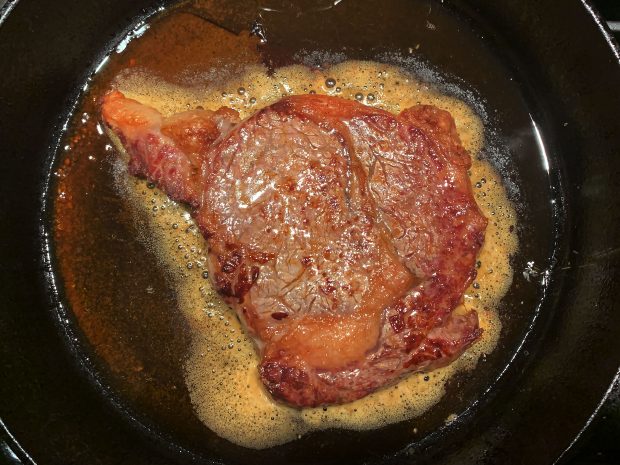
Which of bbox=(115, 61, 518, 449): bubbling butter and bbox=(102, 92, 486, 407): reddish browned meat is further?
bbox=(115, 61, 518, 449): bubbling butter

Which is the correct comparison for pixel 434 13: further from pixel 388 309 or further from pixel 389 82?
pixel 388 309

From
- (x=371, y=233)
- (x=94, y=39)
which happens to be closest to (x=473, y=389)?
(x=371, y=233)

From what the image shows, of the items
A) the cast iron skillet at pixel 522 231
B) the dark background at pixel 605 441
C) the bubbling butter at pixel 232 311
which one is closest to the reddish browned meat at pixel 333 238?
the bubbling butter at pixel 232 311

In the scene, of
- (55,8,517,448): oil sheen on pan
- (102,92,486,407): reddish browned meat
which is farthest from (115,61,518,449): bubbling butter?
(102,92,486,407): reddish browned meat

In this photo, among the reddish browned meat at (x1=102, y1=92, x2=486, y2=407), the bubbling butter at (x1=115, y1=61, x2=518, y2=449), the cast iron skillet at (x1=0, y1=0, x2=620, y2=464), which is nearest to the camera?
the reddish browned meat at (x1=102, y1=92, x2=486, y2=407)

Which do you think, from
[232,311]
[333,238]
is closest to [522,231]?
[333,238]

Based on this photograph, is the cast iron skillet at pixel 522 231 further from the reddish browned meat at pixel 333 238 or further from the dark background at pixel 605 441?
the reddish browned meat at pixel 333 238

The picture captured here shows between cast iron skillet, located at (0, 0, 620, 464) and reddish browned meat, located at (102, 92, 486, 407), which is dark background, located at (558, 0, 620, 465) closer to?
cast iron skillet, located at (0, 0, 620, 464)

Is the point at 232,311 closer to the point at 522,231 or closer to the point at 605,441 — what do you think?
the point at 522,231
